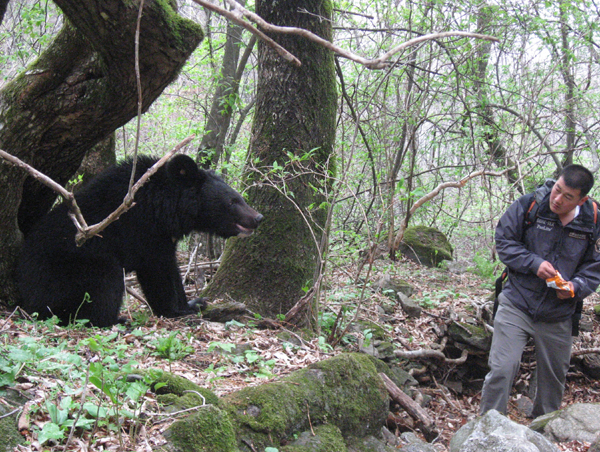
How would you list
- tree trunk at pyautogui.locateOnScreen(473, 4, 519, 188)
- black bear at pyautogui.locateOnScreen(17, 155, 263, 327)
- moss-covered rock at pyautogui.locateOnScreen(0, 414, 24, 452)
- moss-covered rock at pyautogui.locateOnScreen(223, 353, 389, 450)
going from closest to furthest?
1. moss-covered rock at pyautogui.locateOnScreen(0, 414, 24, 452)
2. moss-covered rock at pyautogui.locateOnScreen(223, 353, 389, 450)
3. black bear at pyautogui.locateOnScreen(17, 155, 263, 327)
4. tree trunk at pyautogui.locateOnScreen(473, 4, 519, 188)

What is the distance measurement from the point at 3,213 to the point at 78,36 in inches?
75.2

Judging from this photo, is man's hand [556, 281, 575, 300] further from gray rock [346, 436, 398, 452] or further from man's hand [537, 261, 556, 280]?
gray rock [346, 436, 398, 452]

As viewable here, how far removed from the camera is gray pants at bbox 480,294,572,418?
5.16 meters

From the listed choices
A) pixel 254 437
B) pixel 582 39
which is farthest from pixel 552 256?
pixel 582 39

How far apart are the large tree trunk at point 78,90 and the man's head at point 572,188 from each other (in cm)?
369

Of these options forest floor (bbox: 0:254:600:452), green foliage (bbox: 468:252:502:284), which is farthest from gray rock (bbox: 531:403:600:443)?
green foliage (bbox: 468:252:502:284)

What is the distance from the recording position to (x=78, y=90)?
4711 mm

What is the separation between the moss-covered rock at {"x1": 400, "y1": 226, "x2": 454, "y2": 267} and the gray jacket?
6369 mm

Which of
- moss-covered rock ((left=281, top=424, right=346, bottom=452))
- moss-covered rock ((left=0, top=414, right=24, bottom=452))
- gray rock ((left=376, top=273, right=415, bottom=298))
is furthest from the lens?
gray rock ((left=376, top=273, right=415, bottom=298))

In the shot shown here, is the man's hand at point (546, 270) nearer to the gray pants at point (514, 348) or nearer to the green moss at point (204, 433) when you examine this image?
the gray pants at point (514, 348)

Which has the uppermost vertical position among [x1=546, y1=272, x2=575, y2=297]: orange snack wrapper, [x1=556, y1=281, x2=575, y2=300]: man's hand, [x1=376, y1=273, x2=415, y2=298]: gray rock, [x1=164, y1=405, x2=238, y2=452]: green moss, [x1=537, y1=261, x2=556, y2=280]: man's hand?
[x1=537, y1=261, x2=556, y2=280]: man's hand

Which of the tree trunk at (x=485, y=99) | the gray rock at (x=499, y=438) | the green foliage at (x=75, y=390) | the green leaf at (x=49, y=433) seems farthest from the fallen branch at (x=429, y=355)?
the green leaf at (x=49, y=433)

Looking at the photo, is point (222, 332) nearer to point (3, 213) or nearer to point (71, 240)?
point (71, 240)

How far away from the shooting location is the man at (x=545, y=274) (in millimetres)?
4828
